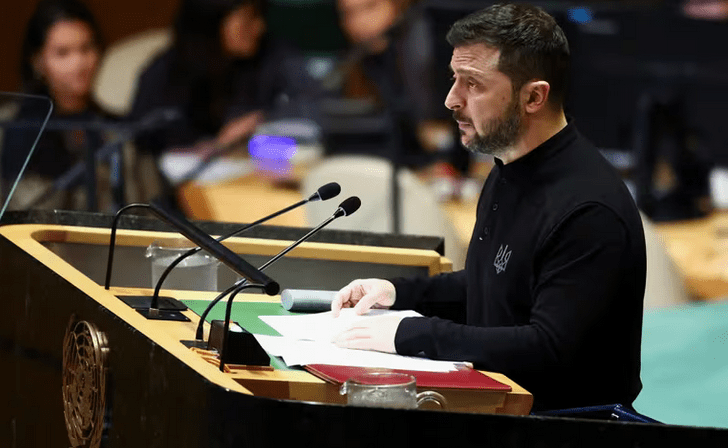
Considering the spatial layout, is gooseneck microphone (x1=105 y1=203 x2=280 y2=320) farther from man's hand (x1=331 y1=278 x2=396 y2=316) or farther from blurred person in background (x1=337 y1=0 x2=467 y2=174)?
blurred person in background (x1=337 y1=0 x2=467 y2=174)

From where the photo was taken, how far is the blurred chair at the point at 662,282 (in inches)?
168

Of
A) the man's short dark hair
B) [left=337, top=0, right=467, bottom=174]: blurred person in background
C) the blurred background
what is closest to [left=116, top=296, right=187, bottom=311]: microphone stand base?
the man's short dark hair

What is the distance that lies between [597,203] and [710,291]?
9.31 feet

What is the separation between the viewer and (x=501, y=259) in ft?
7.27

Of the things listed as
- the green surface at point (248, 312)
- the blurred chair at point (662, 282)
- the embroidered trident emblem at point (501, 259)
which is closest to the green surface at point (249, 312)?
the green surface at point (248, 312)

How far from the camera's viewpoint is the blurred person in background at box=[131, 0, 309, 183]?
5852 millimetres

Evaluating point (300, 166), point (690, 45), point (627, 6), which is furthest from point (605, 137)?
point (300, 166)

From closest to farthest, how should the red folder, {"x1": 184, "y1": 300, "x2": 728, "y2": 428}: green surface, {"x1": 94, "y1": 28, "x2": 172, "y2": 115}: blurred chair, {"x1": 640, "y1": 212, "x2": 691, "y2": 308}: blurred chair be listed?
the red folder, {"x1": 184, "y1": 300, "x2": 728, "y2": 428}: green surface, {"x1": 640, "y1": 212, "x2": 691, "y2": 308}: blurred chair, {"x1": 94, "y1": 28, "x2": 172, "y2": 115}: blurred chair

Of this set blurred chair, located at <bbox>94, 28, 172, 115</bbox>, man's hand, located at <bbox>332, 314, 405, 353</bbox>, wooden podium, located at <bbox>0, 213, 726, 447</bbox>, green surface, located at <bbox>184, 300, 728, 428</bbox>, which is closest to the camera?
wooden podium, located at <bbox>0, 213, 726, 447</bbox>

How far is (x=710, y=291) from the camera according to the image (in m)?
4.77

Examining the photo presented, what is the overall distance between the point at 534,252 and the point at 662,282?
2.31 meters

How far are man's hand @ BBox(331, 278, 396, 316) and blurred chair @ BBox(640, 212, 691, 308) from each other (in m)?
2.12

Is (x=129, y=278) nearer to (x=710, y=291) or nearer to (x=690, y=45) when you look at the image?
(x=710, y=291)

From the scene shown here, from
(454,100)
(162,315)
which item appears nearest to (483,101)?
(454,100)
